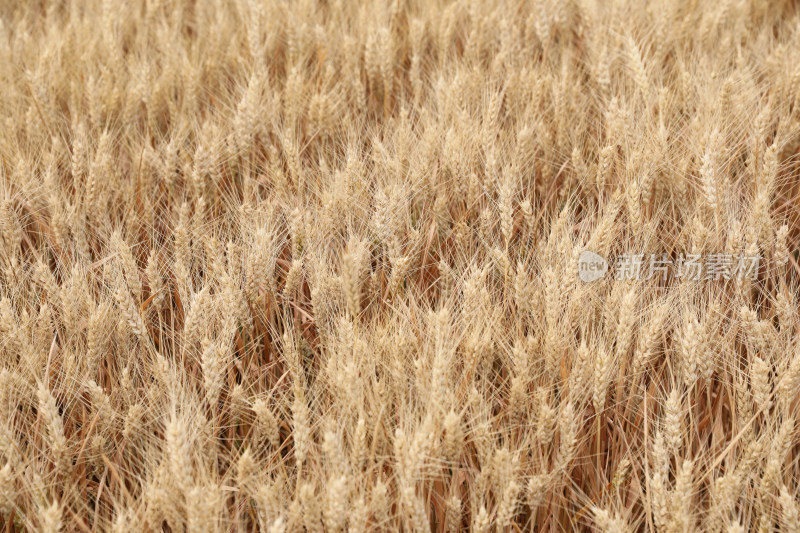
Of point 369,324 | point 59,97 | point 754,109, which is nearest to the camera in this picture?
point 369,324

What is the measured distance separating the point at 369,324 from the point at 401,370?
32 cm

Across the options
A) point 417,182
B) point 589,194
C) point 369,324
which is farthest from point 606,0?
point 369,324

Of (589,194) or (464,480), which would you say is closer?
(464,480)

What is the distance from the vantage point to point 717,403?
1.66 m

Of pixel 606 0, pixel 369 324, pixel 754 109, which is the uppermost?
pixel 606 0

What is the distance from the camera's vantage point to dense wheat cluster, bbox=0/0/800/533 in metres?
1.44

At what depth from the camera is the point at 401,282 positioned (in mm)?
1809

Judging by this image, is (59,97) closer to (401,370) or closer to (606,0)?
(401,370)

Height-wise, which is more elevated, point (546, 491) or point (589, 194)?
point (589, 194)

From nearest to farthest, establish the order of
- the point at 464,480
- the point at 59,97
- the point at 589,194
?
the point at 464,480 → the point at 589,194 → the point at 59,97

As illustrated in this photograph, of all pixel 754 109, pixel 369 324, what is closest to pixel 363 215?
pixel 369 324

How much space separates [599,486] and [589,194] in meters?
0.89

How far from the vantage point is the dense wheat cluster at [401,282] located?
1444mm

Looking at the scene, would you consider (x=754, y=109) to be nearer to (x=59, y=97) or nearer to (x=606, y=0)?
(x=606, y=0)
